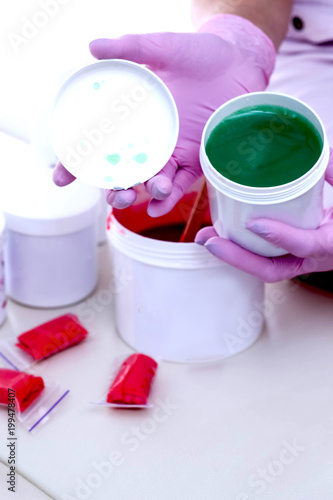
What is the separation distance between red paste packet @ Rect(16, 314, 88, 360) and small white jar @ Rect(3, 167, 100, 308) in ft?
0.29

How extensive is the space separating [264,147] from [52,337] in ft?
1.65

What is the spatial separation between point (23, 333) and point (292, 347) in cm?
47

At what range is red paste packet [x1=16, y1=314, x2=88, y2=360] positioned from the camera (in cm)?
117

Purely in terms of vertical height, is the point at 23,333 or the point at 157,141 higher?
the point at 157,141

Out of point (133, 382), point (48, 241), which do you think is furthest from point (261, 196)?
point (48, 241)

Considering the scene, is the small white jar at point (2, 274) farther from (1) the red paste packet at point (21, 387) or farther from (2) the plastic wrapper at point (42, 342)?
(1) the red paste packet at point (21, 387)

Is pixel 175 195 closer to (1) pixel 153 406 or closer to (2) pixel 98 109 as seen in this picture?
(2) pixel 98 109

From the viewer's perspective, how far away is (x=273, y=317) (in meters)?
1.29

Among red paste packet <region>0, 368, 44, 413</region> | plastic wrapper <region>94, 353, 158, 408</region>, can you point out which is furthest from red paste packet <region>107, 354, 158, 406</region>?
red paste packet <region>0, 368, 44, 413</region>

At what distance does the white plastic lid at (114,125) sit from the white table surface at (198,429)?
365 mm

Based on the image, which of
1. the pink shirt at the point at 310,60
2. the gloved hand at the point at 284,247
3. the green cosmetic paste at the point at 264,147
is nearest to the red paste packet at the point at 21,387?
the gloved hand at the point at 284,247

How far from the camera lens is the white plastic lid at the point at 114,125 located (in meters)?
0.96

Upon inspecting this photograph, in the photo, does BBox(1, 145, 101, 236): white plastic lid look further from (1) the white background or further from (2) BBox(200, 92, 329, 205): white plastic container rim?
(2) BBox(200, 92, 329, 205): white plastic container rim

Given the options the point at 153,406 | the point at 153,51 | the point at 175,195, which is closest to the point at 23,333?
the point at 153,406
